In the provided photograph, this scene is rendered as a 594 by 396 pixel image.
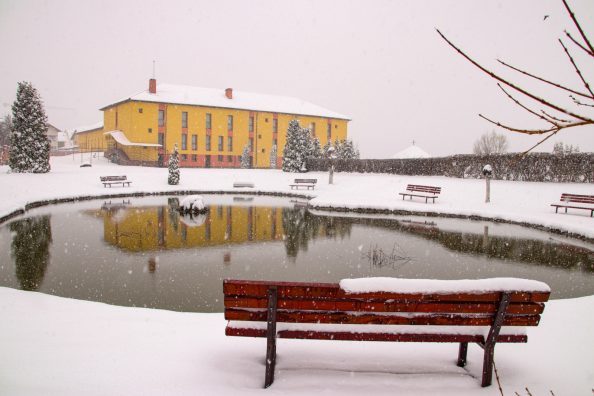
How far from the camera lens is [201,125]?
4834 cm

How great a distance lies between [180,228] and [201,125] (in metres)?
38.3

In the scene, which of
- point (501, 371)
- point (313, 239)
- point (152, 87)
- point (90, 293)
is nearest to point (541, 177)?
point (313, 239)

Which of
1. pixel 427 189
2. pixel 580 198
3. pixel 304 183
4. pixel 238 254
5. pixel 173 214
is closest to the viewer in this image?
pixel 238 254

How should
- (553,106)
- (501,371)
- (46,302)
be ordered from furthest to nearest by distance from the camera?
1. (46,302)
2. (501,371)
3. (553,106)

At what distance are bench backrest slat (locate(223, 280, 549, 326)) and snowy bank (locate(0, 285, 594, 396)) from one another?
58cm

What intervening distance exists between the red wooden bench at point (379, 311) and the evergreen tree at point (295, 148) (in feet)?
109

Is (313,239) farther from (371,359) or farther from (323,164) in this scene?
(323,164)

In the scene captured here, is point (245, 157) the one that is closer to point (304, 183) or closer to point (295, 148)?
point (295, 148)

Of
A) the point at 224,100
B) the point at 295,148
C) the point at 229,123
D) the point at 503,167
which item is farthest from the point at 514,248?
the point at 224,100

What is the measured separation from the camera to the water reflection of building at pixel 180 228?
10312mm

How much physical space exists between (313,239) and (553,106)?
32.3 feet

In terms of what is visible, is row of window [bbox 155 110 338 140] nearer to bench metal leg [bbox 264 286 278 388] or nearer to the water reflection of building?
the water reflection of building

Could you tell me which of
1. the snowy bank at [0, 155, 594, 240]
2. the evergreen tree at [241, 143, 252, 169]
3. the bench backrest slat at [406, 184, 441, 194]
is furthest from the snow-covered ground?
the evergreen tree at [241, 143, 252, 169]

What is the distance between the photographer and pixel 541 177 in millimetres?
22297
